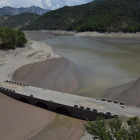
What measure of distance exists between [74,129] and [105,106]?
16.4 feet

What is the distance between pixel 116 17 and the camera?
11956 cm

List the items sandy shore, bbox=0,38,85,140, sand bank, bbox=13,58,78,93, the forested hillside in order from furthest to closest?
1. the forested hillside
2. sand bank, bbox=13,58,78,93
3. sandy shore, bbox=0,38,85,140

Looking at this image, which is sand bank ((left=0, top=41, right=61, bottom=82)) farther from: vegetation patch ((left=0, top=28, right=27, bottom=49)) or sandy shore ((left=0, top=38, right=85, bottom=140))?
vegetation patch ((left=0, top=28, right=27, bottom=49))

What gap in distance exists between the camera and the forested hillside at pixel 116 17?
109 m

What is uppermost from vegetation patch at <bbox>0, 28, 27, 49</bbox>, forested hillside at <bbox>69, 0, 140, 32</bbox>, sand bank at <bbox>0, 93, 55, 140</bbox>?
forested hillside at <bbox>69, 0, 140, 32</bbox>

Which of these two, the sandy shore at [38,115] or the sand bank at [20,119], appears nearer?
the sandy shore at [38,115]

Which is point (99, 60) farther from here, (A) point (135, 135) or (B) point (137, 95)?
(A) point (135, 135)

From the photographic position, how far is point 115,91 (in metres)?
25.4

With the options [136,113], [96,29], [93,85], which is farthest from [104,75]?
[96,29]

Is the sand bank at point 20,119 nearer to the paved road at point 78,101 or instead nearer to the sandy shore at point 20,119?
the sandy shore at point 20,119

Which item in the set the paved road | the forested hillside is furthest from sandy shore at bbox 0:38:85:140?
the forested hillside

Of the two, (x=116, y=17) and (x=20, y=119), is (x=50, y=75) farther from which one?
(x=116, y=17)

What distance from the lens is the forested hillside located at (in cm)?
10906

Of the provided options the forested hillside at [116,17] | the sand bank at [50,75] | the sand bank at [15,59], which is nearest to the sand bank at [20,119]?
the sand bank at [50,75]
